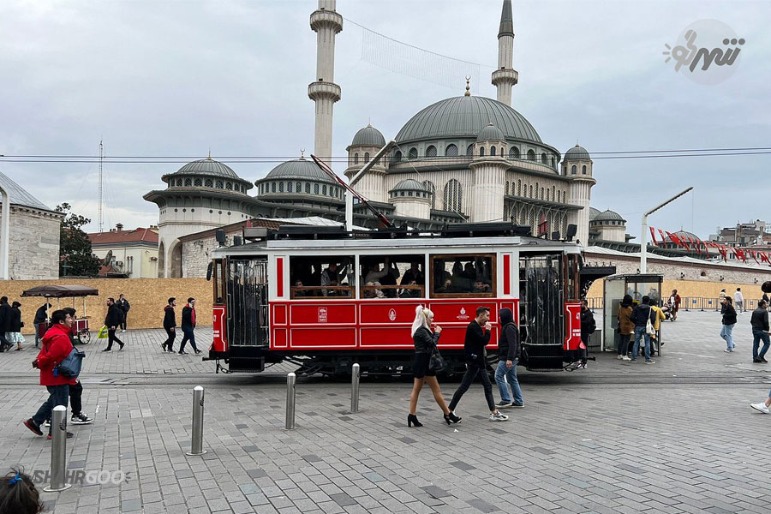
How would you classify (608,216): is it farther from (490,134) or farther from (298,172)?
(298,172)

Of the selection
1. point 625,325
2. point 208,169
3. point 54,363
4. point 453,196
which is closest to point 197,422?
point 54,363

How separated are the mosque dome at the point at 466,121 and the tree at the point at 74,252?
43.0m

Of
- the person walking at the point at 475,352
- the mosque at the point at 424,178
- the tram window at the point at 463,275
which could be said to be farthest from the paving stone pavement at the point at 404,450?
the mosque at the point at 424,178

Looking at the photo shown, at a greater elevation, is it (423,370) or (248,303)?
(248,303)

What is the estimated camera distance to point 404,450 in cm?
705

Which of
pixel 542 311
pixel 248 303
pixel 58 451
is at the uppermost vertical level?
pixel 248 303

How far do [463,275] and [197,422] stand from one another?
275 inches

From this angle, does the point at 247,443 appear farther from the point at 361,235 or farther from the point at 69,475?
the point at 361,235

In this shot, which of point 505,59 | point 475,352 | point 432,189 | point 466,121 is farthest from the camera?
point 505,59

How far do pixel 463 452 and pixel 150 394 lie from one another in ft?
22.1

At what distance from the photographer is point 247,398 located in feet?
35.2

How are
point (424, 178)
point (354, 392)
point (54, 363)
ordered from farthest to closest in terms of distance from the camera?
point (424, 178)
point (354, 392)
point (54, 363)

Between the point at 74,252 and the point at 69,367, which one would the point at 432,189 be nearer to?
the point at 74,252

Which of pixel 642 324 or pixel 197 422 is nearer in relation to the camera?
pixel 197 422
